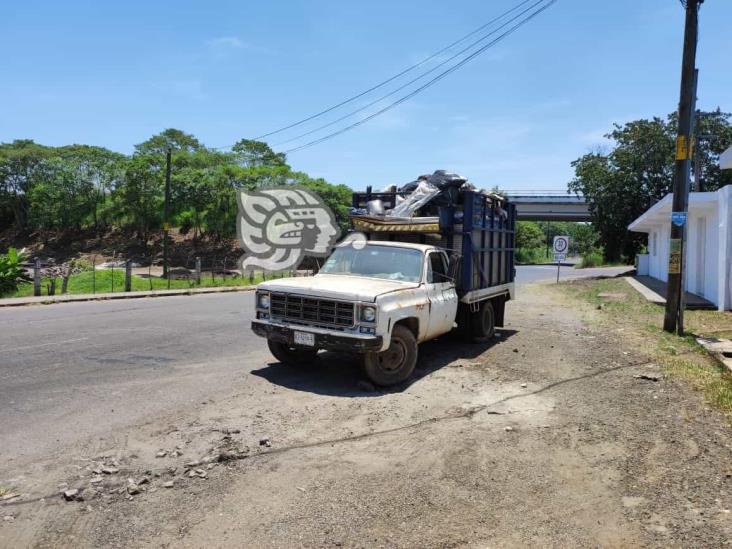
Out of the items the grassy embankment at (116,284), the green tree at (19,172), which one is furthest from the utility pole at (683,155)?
the green tree at (19,172)

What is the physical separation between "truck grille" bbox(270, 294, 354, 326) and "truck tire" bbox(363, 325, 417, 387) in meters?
0.59

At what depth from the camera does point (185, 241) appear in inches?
2062

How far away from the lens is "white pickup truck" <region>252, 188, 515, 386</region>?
22.1ft

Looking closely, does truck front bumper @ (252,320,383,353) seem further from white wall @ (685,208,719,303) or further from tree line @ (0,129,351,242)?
tree line @ (0,129,351,242)

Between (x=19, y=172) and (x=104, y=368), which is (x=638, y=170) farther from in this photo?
(x=19, y=172)

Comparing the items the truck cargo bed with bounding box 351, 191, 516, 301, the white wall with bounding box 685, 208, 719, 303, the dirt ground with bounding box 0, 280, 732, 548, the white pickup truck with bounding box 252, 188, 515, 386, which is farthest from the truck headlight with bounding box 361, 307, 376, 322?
the white wall with bounding box 685, 208, 719, 303

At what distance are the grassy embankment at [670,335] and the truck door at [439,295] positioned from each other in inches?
127

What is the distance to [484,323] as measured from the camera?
10.5 m

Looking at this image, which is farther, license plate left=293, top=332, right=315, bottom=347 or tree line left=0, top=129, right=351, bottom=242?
tree line left=0, top=129, right=351, bottom=242

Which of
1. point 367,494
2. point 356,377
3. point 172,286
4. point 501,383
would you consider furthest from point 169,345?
point 172,286

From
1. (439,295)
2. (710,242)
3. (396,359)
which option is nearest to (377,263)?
(439,295)

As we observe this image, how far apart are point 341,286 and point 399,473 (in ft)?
9.99

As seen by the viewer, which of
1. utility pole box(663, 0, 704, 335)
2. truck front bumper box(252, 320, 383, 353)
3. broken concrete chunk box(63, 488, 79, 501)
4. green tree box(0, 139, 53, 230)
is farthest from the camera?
green tree box(0, 139, 53, 230)

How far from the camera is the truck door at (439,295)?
793 centimetres
